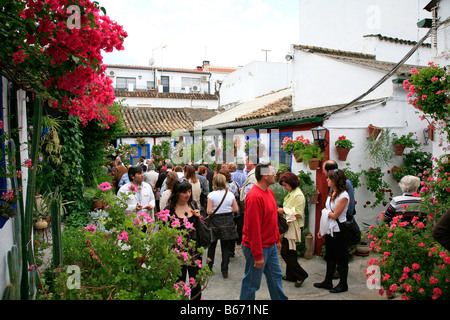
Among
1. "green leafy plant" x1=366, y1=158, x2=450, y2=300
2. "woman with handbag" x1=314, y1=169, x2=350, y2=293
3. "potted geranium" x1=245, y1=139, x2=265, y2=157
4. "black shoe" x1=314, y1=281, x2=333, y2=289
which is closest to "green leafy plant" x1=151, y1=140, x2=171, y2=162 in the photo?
"potted geranium" x1=245, y1=139, x2=265, y2=157

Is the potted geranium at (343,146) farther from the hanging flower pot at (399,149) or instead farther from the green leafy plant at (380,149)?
the hanging flower pot at (399,149)

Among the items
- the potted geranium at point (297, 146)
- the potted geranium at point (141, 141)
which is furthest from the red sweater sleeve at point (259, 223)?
the potted geranium at point (141, 141)

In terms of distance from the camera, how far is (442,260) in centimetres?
343

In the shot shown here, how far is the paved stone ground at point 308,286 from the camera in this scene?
513 centimetres

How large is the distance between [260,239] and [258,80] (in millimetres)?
17783

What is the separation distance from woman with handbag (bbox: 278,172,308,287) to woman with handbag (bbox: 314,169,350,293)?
48cm

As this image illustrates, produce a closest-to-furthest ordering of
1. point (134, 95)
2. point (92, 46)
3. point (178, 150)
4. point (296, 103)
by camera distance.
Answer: point (92, 46)
point (296, 103)
point (178, 150)
point (134, 95)

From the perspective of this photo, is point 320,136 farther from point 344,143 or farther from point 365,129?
point 365,129

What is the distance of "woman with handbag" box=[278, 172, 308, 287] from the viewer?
215 inches

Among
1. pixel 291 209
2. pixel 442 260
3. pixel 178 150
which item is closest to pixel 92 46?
pixel 442 260

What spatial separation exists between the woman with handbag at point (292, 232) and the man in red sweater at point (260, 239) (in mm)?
1249

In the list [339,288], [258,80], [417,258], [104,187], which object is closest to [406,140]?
[339,288]
